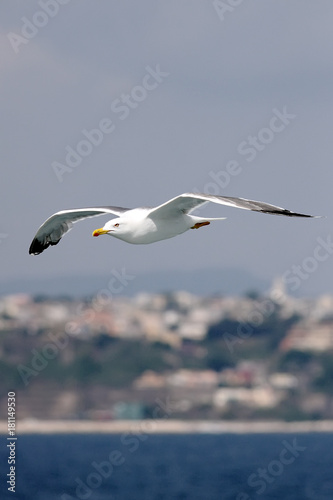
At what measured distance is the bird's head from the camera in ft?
75.4

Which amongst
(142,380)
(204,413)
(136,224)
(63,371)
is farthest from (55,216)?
(204,413)

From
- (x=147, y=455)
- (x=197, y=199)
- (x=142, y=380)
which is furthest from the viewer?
(x=147, y=455)

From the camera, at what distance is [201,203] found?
22484mm

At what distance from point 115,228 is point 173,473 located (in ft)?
363

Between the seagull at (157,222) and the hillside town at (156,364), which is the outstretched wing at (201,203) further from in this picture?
the hillside town at (156,364)

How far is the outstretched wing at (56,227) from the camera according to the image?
25.4 m

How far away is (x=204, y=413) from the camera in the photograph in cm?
16925

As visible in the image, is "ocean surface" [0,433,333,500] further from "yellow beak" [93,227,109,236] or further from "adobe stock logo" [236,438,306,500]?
"yellow beak" [93,227,109,236]

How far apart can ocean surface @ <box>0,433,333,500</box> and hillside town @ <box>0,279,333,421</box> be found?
19.1ft

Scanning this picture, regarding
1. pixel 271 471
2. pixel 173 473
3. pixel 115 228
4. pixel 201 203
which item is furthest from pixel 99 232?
pixel 173 473

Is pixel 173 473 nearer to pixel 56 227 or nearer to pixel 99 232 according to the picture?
pixel 56 227

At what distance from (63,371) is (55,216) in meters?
123

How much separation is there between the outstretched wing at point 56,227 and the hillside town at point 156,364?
116 m

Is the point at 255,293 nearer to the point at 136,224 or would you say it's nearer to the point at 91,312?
the point at 91,312
